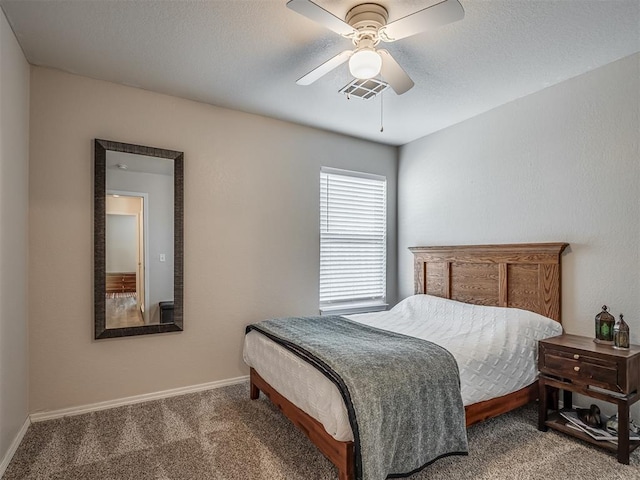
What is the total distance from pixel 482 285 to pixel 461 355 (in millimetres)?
1388

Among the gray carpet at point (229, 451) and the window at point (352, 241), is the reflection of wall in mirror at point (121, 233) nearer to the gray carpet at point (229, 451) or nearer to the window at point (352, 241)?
the gray carpet at point (229, 451)

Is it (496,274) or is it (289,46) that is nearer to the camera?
(289,46)

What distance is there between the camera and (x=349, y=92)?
8.65 ft

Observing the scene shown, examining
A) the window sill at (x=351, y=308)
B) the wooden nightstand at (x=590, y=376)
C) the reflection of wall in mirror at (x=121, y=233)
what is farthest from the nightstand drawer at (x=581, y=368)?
the reflection of wall in mirror at (x=121, y=233)

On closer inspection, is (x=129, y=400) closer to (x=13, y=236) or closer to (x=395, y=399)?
(x=13, y=236)

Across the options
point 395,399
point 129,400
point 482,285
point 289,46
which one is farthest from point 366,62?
point 129,400

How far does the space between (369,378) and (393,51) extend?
6.88 feet

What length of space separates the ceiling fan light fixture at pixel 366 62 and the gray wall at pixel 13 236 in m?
1.99

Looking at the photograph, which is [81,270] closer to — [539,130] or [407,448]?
[407,448]

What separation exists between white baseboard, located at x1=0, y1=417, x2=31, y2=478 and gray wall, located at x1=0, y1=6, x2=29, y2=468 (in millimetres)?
13

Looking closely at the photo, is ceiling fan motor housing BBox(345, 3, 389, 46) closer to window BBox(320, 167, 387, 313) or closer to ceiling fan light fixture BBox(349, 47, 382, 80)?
ceiling fan light fixture BBox(349, 47, 382, 80)

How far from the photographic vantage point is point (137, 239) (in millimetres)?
2977

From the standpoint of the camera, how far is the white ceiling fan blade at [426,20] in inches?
62.6

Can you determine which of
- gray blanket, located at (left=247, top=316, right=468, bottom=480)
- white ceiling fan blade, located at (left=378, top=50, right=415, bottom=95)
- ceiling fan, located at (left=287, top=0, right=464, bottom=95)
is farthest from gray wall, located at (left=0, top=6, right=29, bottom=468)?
white ceiling fan blade, located at (left=378, top=50, right=415, bottom=95)
